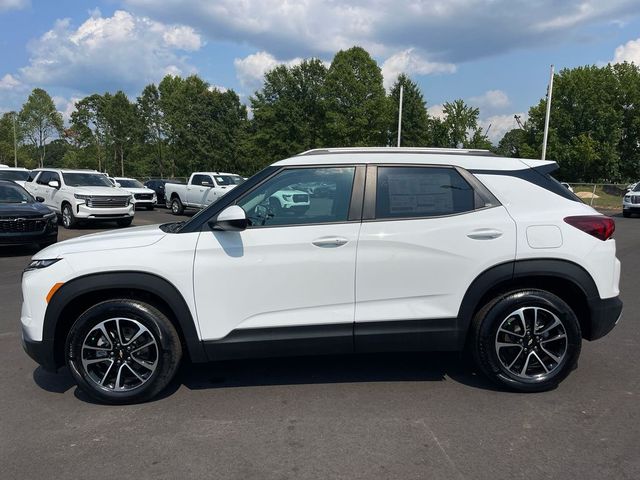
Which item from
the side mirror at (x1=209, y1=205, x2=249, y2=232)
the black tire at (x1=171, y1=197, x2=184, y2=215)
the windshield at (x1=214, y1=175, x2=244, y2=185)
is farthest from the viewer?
the black tire at (x1=171, y1=197, x2=184, y2=215)

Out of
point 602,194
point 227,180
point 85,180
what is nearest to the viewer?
point 85,180

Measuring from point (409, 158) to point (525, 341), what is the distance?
5.39ft

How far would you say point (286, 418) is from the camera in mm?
3535

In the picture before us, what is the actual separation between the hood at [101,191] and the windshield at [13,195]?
13.2 feet

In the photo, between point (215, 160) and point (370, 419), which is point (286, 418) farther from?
point (215, 160)

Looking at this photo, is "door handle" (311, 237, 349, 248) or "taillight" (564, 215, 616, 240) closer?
"door handle" (311, 237, 349, 248)

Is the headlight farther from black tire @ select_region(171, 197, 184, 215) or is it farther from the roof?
black tire @ select_region(171, 197, 184, 215)

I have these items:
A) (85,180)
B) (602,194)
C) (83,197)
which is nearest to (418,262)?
(83,197)

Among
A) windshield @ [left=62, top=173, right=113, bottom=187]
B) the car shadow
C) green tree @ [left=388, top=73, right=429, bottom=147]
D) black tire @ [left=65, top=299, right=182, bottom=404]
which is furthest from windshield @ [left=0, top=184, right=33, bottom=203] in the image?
green tree @ [left=388, top=73, right=429, bottom=147]

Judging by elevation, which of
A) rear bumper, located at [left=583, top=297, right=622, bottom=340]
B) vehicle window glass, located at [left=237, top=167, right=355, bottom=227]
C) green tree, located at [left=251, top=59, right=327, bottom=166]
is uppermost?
green tree, located at [left=251, top=59, right=327, bottom=166]

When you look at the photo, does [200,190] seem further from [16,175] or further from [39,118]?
[39,118]

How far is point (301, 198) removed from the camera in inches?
153

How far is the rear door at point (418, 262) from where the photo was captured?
3723mm

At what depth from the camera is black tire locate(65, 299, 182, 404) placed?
145 inches
